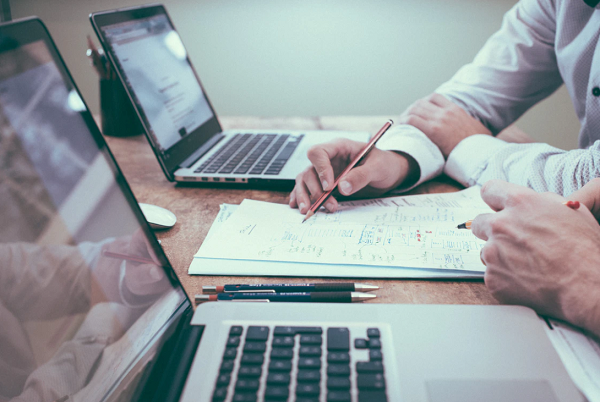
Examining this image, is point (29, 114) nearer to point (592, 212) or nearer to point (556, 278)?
point (556, 278)

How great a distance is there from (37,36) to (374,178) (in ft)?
1.58

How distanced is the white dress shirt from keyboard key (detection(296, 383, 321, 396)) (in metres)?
0.52

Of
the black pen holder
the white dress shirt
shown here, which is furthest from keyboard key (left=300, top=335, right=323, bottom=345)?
the black pen holder

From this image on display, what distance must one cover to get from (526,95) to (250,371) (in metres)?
0.95

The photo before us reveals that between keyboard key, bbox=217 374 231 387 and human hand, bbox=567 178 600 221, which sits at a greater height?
keyboard key, bbox=217 374 231 387

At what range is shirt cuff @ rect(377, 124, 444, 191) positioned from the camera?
0.74m

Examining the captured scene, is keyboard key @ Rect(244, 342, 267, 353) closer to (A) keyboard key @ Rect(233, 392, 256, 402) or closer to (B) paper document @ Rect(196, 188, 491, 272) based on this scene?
(A) keyboard key @ Rect(233, 392, 256, 402)

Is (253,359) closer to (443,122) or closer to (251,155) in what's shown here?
(251,155)

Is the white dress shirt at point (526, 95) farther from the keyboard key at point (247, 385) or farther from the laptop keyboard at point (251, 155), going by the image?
the keyboard key at point (247, 385)

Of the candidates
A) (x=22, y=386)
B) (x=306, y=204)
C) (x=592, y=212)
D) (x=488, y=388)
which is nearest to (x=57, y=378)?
(x=22, y=386)

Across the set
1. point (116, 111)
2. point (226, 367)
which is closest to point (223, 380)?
point (226, 367)

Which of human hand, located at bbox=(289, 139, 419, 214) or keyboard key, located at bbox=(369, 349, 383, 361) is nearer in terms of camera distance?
keyboard key, located at bbox=(369, 349, 383, 361)

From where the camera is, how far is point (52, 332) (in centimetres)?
28

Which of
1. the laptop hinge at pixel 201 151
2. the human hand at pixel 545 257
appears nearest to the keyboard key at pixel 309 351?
the human hand at pixel 545 257
